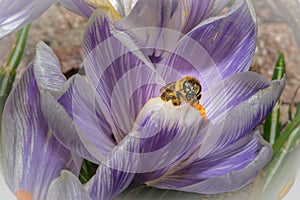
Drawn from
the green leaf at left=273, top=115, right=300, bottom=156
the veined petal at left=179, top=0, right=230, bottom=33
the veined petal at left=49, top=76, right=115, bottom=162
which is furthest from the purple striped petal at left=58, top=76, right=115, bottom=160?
the green leaf at left=273, top=115, right=300, bottom=156

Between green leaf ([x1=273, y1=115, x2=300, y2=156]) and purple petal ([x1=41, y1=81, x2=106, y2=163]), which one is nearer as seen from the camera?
purple petal ([x1=41, y1=81, x2=106, y2=163])

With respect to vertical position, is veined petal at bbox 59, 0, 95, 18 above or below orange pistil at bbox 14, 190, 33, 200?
above

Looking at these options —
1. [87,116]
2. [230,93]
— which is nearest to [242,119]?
[230,93]

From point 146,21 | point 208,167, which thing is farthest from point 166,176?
point 146,21

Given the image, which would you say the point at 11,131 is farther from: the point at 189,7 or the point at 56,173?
the point at 189,7

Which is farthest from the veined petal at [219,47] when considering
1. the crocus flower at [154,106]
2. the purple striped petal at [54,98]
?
the purple striped petal at [54,98]

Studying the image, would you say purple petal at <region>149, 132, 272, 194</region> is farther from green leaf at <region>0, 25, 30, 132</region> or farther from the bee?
green leaf at <region>0, 25, 30, 132</region>

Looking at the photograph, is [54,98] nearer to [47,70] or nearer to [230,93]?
[47,70]
